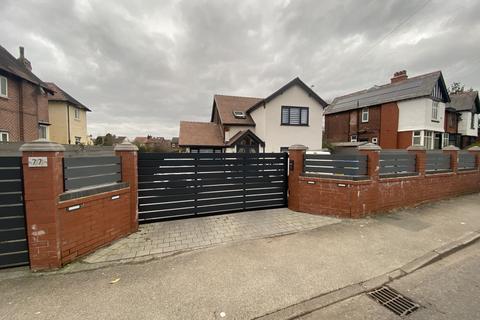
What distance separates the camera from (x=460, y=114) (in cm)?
2583

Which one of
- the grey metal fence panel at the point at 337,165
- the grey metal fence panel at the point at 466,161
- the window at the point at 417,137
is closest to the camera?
the grey metal fence panel at the point at 337,165

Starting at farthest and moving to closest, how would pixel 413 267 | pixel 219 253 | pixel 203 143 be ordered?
pixel 203 143, pixel 219 253, pixel 413 267

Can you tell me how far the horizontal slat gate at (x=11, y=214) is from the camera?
3.03 m

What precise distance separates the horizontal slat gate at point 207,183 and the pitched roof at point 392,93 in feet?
66.6

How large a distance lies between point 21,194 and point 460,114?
3844cm

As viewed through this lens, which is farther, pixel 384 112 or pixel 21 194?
pixel 384 112

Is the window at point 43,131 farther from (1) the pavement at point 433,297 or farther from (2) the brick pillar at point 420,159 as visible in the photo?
Answer: (2) the brick pillar at point 420,159

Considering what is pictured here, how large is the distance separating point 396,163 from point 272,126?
36.4 ft

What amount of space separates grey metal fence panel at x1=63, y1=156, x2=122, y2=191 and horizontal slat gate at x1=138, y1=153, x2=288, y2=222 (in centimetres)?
72

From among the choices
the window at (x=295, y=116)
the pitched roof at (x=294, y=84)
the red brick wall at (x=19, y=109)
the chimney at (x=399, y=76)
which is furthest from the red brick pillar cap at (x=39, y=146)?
the chimney at (x=399, y=76)

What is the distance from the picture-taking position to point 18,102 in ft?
43.4

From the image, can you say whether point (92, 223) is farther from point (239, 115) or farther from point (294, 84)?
point (294, 84)

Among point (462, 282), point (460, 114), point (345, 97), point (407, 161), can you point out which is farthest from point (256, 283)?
point (460, 114)

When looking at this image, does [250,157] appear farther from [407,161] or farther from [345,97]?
[345,97]
